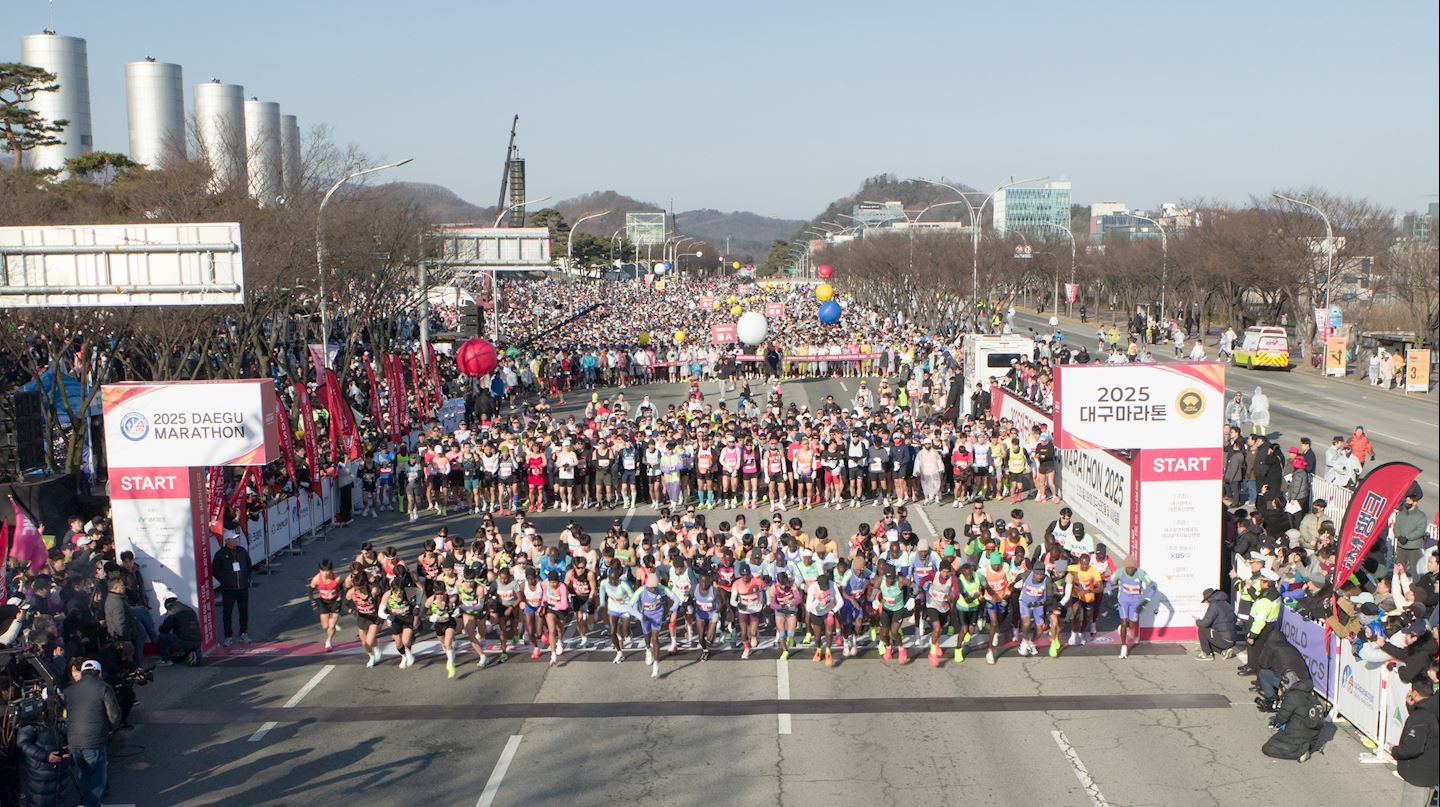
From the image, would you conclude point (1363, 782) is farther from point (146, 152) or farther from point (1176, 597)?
point (146, 152)

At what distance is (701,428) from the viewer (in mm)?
24922

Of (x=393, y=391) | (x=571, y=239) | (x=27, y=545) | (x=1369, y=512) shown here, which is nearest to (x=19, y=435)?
(x=27, y=545)

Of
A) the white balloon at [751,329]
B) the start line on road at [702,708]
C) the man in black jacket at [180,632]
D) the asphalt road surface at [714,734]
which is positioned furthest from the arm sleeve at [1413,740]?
the white balloon at [751,329]

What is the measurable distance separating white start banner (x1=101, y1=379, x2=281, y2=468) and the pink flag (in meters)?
1.88

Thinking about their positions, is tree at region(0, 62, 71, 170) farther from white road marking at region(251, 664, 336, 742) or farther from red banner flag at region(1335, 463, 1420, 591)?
red banner flag at region(1335, 463, 1420, 591)

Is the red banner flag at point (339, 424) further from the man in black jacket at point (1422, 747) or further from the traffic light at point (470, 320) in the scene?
the traffic light at point (470, 320)

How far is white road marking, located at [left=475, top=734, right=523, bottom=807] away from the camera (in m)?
11.0

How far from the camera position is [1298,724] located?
11.5m

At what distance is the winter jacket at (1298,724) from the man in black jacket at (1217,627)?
9.42 feet

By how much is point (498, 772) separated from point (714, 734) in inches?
86.7

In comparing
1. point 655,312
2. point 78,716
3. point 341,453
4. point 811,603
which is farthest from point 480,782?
point 655,312

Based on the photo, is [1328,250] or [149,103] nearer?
[1328,250]

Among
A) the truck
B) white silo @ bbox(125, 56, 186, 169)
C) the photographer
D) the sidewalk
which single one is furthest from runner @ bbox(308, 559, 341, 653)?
white silo @ bbox(125, 56, 186, 169)

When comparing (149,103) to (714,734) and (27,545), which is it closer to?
(27,545)
